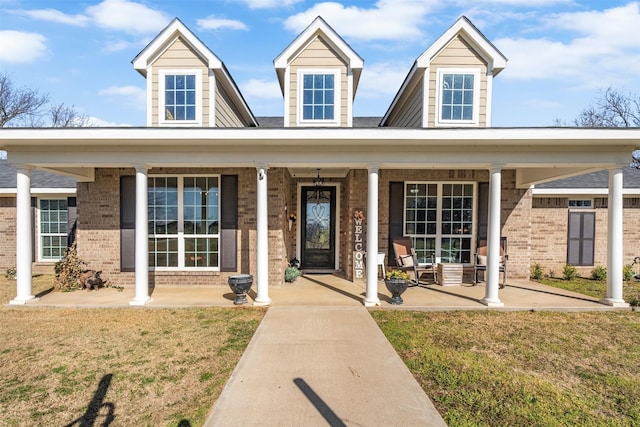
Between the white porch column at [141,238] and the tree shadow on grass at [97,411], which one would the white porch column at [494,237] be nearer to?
the tree shadow on grass at [97,411]

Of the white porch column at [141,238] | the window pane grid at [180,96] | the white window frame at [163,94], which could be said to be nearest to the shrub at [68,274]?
the white porch column at [141,238]

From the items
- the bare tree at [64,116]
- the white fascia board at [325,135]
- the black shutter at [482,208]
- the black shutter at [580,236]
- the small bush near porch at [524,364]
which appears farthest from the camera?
the bare tree at [64,116]

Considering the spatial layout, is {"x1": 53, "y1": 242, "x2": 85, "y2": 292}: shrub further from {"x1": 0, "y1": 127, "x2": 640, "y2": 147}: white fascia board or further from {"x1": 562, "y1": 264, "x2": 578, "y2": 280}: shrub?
{"x1": 562, "y1": 264, "x2": 578, "y2": 280}: shrub

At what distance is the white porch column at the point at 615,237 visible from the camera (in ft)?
20.3

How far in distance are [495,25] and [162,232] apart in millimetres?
9818

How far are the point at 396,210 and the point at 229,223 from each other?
4.22 meters

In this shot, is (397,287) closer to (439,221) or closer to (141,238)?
(439,221)

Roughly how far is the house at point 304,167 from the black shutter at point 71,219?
69.2 inches

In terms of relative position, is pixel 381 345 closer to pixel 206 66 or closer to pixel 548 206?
pixel 206 66

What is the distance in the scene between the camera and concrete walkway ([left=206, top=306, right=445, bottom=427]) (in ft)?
9.38

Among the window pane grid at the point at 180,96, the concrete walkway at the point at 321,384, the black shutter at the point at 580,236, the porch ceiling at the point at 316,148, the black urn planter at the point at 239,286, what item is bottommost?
the concrete walkway at the point at 321,384

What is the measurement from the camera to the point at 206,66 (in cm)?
780

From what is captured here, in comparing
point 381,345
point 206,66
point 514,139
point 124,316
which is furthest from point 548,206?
point 124,316

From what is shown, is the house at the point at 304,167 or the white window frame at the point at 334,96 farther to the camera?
the white window frame at the point at 334,96
